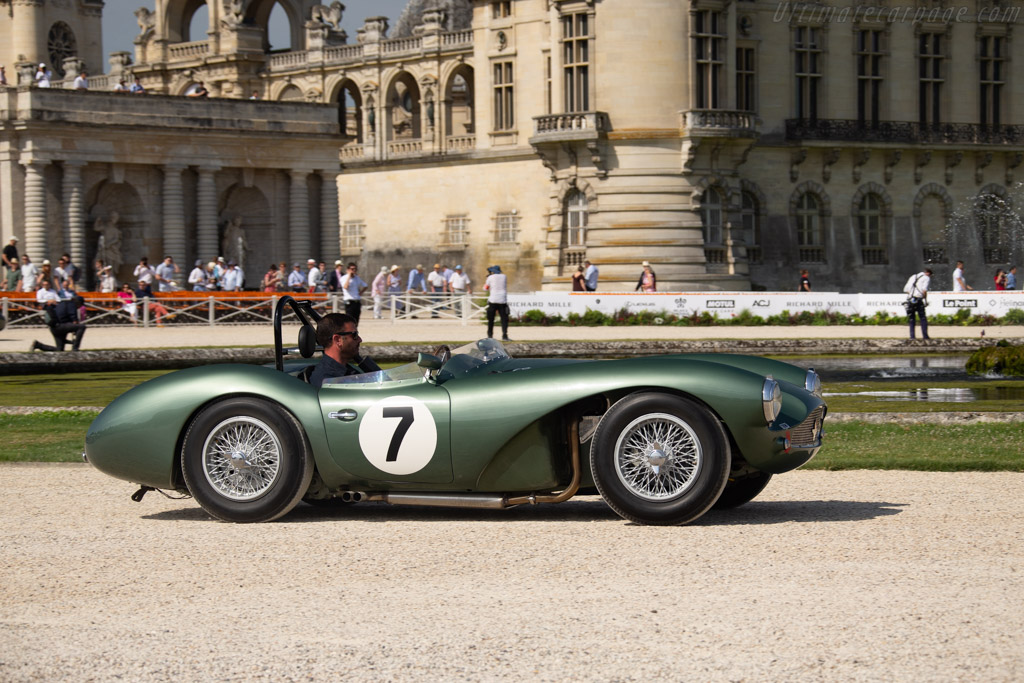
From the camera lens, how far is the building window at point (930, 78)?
56719 millimetres

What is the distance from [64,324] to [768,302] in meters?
17.3

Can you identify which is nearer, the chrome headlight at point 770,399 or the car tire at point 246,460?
the chrome headlight at point 770,399

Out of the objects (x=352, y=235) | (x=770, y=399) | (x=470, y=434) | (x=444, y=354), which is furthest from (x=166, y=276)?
(x=770, y=399)

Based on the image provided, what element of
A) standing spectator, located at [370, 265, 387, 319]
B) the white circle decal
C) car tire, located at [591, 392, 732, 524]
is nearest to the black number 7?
the white circle decal

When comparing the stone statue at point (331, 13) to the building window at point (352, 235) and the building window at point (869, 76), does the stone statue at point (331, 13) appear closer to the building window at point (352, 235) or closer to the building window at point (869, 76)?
the building window at point (352, 235)

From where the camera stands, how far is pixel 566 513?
9.48 metres

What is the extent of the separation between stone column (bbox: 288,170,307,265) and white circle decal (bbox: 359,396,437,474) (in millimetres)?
44246

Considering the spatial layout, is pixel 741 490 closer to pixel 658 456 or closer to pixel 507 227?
pixel 658 456

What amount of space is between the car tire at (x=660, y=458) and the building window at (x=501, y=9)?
51.3 meters

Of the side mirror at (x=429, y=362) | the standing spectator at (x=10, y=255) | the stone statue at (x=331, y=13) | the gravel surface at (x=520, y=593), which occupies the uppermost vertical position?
the stone statue at (x=331, y=13)

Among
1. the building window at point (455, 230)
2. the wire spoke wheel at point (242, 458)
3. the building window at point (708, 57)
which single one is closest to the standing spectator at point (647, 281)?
the building window at point (708, 57)

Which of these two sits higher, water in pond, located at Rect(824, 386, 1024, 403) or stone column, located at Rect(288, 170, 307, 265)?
stone column, located at Rect(288, 170, 307, 265)

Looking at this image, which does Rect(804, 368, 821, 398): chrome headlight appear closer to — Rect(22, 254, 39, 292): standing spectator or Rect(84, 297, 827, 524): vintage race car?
Rect(84, 297, 827, 524): vintage race car

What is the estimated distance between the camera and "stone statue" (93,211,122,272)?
48562 millimetres
